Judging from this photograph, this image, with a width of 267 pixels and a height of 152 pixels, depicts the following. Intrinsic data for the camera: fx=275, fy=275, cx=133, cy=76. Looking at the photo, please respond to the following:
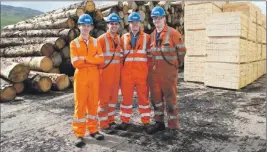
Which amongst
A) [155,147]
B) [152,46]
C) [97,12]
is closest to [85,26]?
[152,46]

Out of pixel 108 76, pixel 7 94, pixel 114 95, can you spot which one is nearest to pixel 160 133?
pixel 114 95

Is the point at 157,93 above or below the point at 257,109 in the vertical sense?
above

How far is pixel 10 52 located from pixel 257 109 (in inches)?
309

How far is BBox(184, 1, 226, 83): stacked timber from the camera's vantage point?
823cm

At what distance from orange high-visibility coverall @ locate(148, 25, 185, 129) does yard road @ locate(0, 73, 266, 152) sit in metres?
0.57

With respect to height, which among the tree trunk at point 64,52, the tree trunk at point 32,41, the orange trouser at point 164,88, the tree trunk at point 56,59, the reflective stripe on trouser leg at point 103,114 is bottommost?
the reflective stripe on trouser leg at point 103,114

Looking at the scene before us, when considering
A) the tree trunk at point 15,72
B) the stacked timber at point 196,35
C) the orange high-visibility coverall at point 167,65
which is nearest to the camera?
the orange high-visibility coverall at point 167,65

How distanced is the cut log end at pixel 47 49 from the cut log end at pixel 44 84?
1244 mm

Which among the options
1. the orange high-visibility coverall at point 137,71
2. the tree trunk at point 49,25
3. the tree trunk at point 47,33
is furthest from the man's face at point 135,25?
the tree trunk at point 49,25

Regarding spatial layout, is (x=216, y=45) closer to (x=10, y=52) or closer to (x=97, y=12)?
(x=97, y=12)

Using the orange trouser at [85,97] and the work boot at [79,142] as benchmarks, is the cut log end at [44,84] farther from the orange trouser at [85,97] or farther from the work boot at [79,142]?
the work boot at [79,142]

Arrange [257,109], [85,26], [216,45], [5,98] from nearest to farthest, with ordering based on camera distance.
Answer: [85,26], [257,109], [5,98], [216,45]

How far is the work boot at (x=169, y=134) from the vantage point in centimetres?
421

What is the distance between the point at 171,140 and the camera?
162 inches
